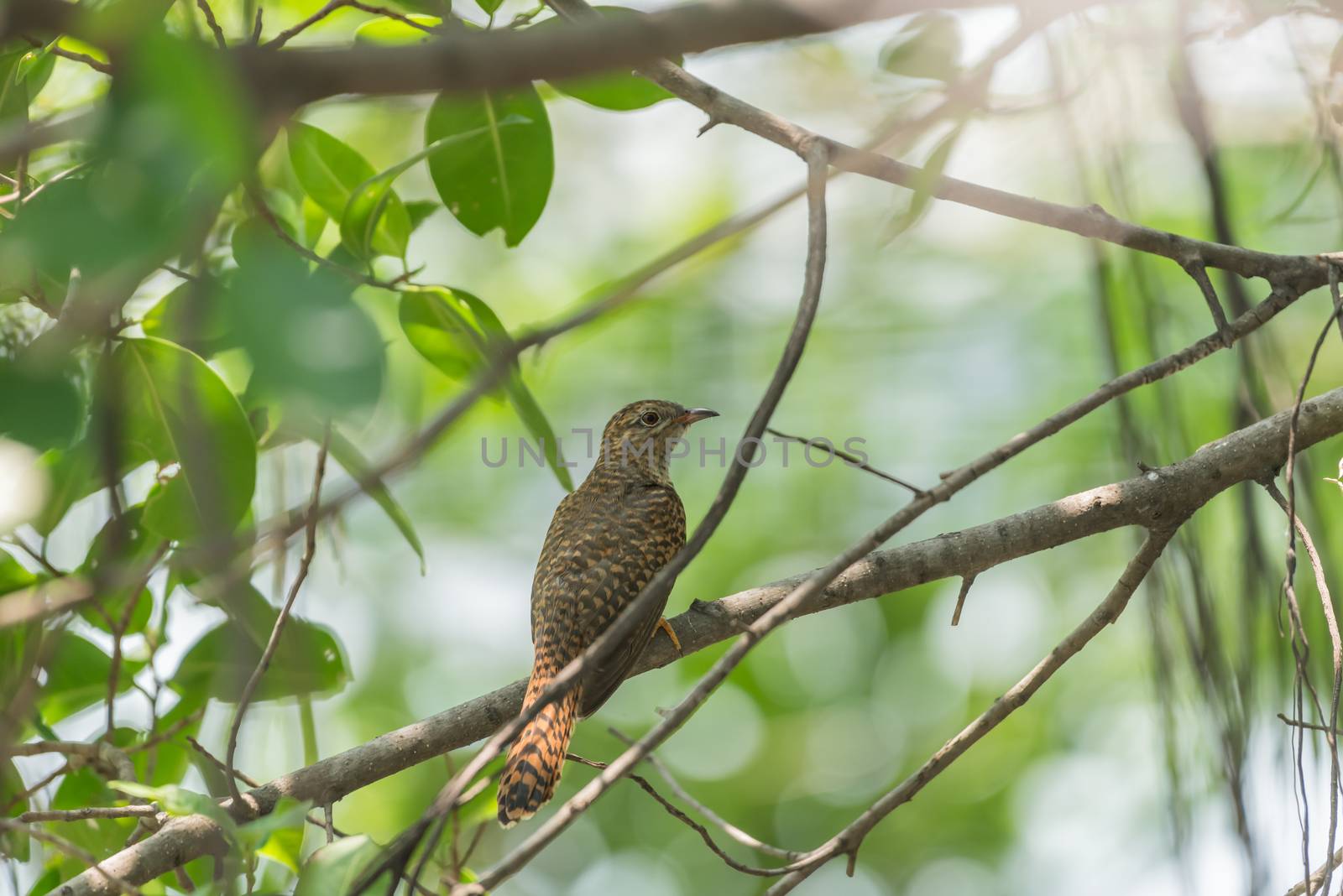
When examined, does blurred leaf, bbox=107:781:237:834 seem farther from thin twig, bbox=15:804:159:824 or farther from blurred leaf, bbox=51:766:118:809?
blurred leaf, bbox=51:766:118:809

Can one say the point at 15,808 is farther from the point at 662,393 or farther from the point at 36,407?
the point at 662,393

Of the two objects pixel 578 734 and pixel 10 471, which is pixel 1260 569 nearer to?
pixel 10 471

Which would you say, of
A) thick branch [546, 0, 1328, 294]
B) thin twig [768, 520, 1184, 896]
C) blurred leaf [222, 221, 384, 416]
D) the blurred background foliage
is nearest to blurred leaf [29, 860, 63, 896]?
the blurred background foliage

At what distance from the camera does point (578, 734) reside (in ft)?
33.6

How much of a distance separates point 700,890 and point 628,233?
6470 mm

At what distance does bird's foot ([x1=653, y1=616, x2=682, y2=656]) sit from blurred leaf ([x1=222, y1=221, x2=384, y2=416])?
2.58 meters

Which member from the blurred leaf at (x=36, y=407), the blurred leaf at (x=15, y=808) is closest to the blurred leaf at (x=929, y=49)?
the blurred leaf at (x=36, y=407)

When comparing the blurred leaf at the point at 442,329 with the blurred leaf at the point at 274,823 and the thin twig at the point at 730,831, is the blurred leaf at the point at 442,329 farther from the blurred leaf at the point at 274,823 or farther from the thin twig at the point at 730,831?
the blurred leaf at the point at 274,823

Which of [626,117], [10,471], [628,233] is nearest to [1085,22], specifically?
[10,471]

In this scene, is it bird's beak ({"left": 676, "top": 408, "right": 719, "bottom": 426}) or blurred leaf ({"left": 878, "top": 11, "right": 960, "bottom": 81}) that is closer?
blurred leaf ({"left": 878, "top": 11, "right": 960, "bottom": 81})

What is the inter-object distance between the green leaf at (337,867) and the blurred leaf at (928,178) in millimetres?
1574

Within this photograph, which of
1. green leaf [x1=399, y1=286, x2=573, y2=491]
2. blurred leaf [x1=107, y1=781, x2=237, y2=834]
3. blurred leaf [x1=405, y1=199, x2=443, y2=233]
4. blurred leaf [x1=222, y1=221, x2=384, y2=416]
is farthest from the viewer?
blurred leaf [x1=405, y1=199, x2=443, y2=233]

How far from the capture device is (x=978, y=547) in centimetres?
278

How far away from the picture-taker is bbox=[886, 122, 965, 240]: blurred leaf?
7.37 feet
